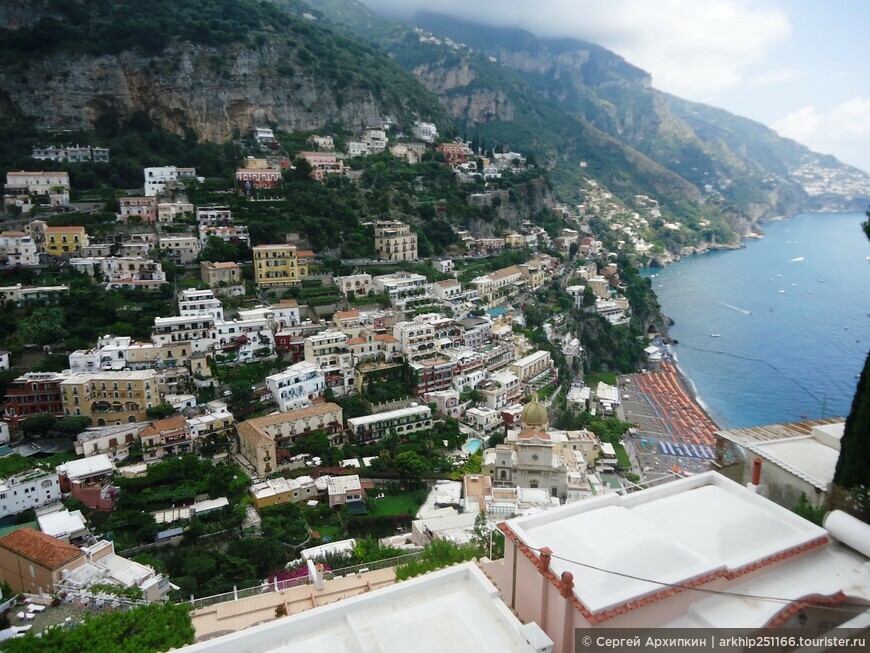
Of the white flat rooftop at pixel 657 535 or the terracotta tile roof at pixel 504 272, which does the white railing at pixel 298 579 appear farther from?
the terracotta tile roof at pixel 504 272

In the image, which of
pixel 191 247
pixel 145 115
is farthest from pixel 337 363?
pixel 145 115

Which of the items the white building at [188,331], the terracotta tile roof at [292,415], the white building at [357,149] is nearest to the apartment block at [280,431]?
the terracotta tile roof at [292,415]

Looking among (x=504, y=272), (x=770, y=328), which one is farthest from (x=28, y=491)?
(x=770, y=328)

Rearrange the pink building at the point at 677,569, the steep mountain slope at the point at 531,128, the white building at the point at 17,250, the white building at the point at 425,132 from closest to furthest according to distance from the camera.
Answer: the pink building at the point at 677,569 < the white building at the point at 17,250 < the white building at the point at 425,132 < the steep mountain slope at the point at 531,128

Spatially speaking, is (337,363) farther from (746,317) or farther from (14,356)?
(746,317)

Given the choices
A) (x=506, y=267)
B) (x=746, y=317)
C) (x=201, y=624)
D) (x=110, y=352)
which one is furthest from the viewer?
(x=746, y=317)

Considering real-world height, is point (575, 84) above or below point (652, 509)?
above
